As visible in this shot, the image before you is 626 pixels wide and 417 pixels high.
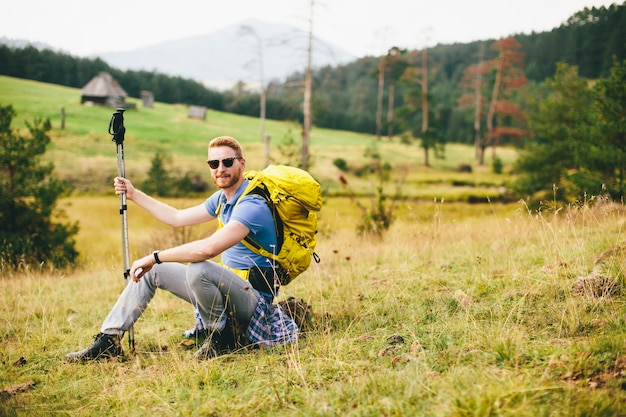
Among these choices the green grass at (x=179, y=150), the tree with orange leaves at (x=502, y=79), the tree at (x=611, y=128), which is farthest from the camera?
the tree with orange leaves at (x=502, y=79)

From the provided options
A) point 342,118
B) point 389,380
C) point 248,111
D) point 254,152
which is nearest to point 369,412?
point 389,380

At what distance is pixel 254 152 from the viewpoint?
41.4 metres

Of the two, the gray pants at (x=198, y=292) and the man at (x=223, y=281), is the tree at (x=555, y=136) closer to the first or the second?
the man at (x=223, y=281)

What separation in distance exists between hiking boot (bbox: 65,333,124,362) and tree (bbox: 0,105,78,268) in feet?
33.8

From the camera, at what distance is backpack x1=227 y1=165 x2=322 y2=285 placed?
3721 millimetres

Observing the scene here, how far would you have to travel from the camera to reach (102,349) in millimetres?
3861

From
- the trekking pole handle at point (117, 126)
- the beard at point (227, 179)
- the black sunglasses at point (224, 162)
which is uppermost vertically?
the trekking pole handle at point (117, 126)

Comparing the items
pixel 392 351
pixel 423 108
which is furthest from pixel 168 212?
pixel 423 108

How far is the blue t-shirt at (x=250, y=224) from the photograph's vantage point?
141 inches

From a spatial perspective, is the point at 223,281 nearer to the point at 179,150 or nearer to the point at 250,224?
the point at 250,224

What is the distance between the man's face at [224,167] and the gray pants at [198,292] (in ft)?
2.41

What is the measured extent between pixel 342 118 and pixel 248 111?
61.4 ft

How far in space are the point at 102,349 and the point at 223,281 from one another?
127cm

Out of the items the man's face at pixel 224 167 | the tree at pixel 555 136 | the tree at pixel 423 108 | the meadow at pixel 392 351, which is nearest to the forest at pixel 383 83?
the tree at pixel 423 108
